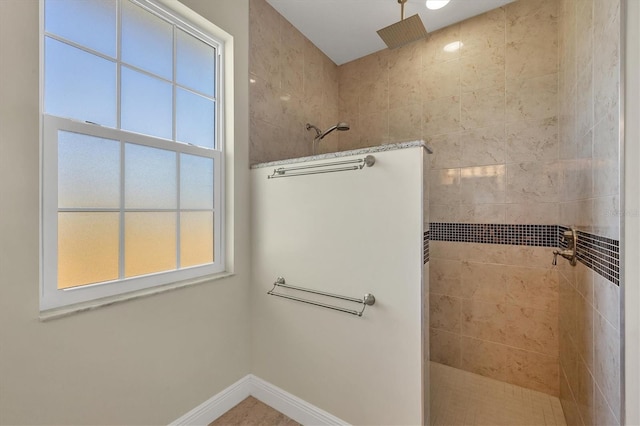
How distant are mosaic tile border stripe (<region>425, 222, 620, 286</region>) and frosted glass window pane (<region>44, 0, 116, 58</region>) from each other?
224 cm

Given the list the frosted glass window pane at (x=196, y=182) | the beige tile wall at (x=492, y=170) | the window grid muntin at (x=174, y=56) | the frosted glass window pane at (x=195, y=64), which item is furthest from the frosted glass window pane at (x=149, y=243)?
the beige tile wall at (x=492, y=170)

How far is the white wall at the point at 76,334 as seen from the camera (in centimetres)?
94

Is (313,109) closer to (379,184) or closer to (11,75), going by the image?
(379,184)

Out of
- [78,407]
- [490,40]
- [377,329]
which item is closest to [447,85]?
[490,40]

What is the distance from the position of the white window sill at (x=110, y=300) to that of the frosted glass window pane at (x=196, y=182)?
1.45 ft

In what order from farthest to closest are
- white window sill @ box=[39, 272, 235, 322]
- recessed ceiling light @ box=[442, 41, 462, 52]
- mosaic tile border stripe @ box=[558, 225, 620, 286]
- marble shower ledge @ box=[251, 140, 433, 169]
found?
recessed ceiling light @ box=[442, 41, 462, 52], marble shower ledge @ box=[251, 140, 433, 169], white window sill @ box=[39, 272, 235, 322], mosaic tile border stripe @ box=[558, 225, 620, 286]

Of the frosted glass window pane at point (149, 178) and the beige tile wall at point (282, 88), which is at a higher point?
the beige tile wall at point (282, 88)

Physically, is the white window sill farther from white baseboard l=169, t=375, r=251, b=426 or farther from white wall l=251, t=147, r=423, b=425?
white baseboard l=169, t=375, r=251, b=426

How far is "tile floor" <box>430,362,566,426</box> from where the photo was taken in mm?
1596

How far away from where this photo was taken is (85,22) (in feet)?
3.86

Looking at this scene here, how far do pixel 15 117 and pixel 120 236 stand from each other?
58 cm

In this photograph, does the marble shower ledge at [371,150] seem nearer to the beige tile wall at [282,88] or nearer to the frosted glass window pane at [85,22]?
the beige tile wall at [282,88]

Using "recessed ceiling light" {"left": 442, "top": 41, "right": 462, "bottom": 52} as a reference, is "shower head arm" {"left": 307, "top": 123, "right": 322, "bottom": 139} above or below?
below

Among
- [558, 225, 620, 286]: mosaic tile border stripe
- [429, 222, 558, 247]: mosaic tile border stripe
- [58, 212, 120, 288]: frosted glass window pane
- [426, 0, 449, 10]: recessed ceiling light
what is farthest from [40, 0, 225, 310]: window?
[558, 225, 620, 286]: mosaic tile border stripe
